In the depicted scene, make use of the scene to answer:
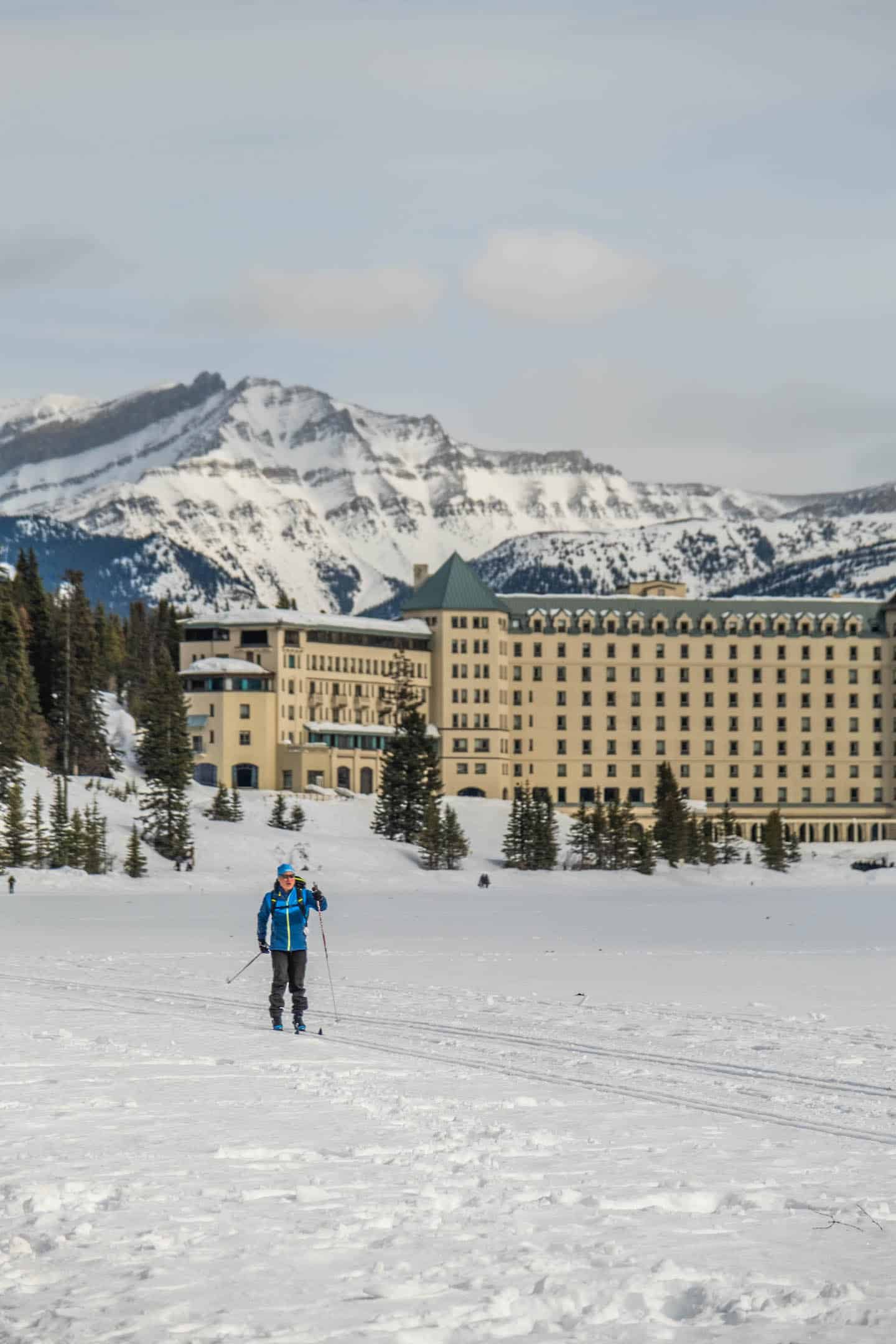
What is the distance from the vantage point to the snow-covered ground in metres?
12.2

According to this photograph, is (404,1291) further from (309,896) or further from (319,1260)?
(309,896)

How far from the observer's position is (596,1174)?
54.0 feet

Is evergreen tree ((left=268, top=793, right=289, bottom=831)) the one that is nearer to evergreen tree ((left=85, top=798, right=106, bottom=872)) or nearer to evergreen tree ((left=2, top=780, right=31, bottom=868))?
evergreen tree ((left=85, top=798, right=106, bottom=872))

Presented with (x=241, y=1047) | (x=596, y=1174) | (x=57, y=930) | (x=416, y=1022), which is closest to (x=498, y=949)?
(x=57, y=930)

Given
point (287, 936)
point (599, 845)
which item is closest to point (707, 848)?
point (599, 845)

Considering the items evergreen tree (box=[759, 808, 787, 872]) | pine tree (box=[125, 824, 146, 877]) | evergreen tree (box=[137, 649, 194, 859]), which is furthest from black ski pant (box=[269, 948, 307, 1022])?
evergreen tree (box=[759, 808, 787, 872])

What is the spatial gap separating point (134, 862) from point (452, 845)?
1206 inches

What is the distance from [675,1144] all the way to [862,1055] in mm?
7689

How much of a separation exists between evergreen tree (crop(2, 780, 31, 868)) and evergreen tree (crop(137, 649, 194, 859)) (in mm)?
14461

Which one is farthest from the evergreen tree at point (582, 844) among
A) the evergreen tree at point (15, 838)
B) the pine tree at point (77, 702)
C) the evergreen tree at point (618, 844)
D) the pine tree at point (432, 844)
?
the evergreen tree at point (15, 838)

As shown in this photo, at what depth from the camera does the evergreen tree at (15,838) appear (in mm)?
98812

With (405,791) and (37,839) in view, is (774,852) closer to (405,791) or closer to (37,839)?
(405,791)

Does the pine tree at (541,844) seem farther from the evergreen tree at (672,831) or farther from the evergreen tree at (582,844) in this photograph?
the evergreen tree at (672,831)

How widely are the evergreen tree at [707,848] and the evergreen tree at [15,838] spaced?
52.5 m
